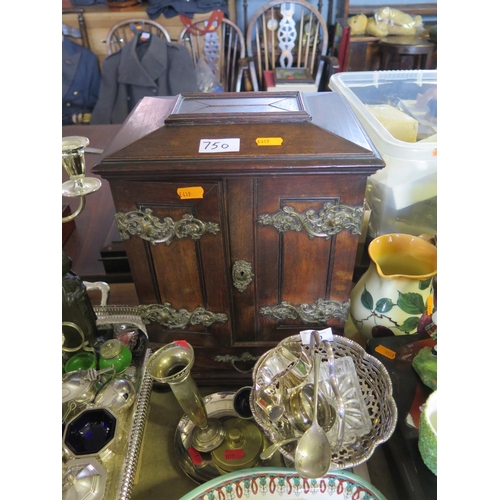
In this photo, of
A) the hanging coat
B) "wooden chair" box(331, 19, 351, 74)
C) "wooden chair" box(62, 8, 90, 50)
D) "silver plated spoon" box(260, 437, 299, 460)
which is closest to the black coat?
"wooden chair" box(62, 8, 90, 50)

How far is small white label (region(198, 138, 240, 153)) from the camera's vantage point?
59 cm

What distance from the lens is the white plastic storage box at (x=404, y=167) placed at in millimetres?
809

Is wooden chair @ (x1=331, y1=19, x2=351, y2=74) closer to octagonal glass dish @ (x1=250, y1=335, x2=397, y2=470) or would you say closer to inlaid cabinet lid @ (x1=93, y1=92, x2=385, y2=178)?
inlaid cabinet lid @ (x1=93, y1=92, x2=385, y2=178)

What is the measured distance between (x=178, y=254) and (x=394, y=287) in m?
0.40

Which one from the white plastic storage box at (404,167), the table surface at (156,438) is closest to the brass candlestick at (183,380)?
the table surface at (156,438)

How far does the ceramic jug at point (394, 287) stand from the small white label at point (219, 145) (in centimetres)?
35

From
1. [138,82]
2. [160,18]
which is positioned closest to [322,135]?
[138,82]

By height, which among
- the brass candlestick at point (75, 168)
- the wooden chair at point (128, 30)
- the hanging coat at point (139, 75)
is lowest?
the brass candlestick at point (75, 168)

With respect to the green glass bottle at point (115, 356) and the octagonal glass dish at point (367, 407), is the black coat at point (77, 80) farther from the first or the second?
the octagonal glass dish at point (367, 407)

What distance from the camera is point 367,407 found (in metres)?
0.65

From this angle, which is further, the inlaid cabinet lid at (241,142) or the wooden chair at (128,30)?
the wooden chair at (128,30)

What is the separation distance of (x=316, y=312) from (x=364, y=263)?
10.5 inches

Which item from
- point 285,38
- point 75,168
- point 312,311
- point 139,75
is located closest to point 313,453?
point 312,311

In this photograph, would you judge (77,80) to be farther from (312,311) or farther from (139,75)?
(312,311)
